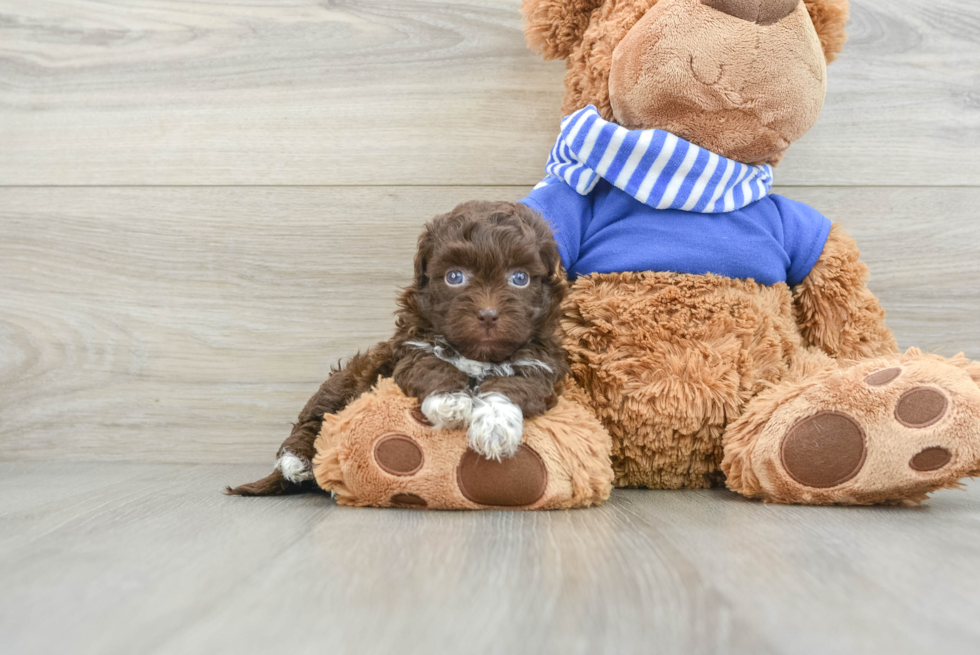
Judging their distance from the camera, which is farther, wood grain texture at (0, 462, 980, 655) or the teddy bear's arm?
the teddy bear's arm

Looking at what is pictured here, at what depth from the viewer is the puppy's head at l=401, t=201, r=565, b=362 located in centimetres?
72

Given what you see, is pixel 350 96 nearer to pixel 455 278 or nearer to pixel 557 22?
pixel 557 22

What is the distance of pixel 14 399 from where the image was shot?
3.75ft

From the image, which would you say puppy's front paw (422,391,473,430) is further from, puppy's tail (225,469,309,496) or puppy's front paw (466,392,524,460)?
puppy's tail (225,469,309,496)

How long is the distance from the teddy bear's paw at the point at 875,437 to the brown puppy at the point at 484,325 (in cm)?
25

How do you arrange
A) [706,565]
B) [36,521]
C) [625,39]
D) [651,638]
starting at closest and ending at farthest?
[651,638] < [706,565] < [36,521] < [625,39]

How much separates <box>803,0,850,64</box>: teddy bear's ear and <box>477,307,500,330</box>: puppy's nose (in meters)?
0.56

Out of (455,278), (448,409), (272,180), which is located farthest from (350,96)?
(448,409)

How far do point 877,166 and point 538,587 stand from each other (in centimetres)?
95

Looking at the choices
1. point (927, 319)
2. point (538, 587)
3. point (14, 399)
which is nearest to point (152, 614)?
point (538, 587)

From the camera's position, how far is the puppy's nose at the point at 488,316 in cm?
71

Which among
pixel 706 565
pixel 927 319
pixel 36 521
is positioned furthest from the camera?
pixel 927 319

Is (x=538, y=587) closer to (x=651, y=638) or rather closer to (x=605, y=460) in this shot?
(x=651, y=638)

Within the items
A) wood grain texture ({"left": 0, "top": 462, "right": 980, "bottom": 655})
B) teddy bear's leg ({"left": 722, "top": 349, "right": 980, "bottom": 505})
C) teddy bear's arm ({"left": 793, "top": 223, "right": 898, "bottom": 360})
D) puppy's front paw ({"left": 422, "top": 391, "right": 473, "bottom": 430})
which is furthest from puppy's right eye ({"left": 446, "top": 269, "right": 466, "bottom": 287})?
teddy bear's arm ({"left": 793, "top": 223, "right": 898, "bottom": 360})
